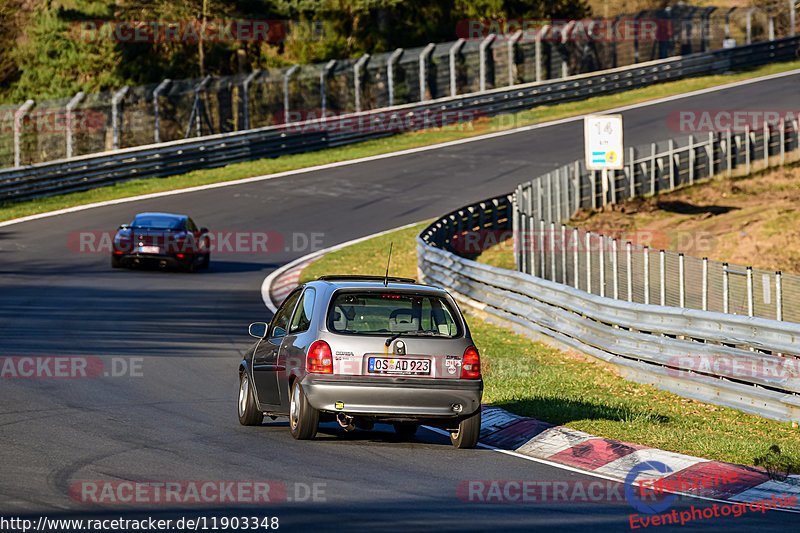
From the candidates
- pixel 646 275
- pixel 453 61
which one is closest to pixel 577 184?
pixel 646 275

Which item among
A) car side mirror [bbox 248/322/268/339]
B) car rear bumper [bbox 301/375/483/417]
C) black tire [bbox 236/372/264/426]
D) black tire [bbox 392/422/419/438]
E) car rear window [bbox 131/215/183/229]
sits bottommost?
car rear window [bbox 131/215/183/229]

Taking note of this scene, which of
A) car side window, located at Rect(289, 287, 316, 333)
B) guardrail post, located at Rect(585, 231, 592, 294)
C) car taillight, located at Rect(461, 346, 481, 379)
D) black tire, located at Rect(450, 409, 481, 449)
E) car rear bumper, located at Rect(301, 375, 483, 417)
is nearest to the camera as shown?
car rear bumper, located at Rect(301, 375, 483, 417)

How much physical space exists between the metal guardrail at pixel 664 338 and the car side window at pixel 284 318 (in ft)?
15.4

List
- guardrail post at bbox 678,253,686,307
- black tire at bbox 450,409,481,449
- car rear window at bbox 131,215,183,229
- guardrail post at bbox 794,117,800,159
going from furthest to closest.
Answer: guardrail post at bbox 794,117,800,159 → car rear window at bbox 131,215,183,229 → guardrail post at bbox 678,253,686,307 → black tire at bbox 450,409,481,449

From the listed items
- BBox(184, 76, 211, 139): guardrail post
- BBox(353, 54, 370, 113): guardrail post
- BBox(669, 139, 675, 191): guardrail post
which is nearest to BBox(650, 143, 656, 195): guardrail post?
BBox(669, 139, 675, 191): guardrail post

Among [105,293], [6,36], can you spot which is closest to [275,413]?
[105,293]

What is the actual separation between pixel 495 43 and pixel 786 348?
43046 millimetres

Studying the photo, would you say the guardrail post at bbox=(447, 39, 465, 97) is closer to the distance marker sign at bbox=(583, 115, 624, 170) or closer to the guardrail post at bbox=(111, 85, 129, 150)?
the guardrail post at bbox=(111, 85, 129, 150)

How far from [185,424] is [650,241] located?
19476 mm

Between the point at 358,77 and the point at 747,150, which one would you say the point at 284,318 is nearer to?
the point at 747,150

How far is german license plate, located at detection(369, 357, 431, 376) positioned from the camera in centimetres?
1011

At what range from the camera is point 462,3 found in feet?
224

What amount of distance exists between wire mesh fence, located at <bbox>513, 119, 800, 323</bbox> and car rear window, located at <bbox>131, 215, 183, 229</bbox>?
26.3ft

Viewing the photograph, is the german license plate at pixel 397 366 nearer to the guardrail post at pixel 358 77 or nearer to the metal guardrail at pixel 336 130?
the metal guardrail at pixel 336 130
